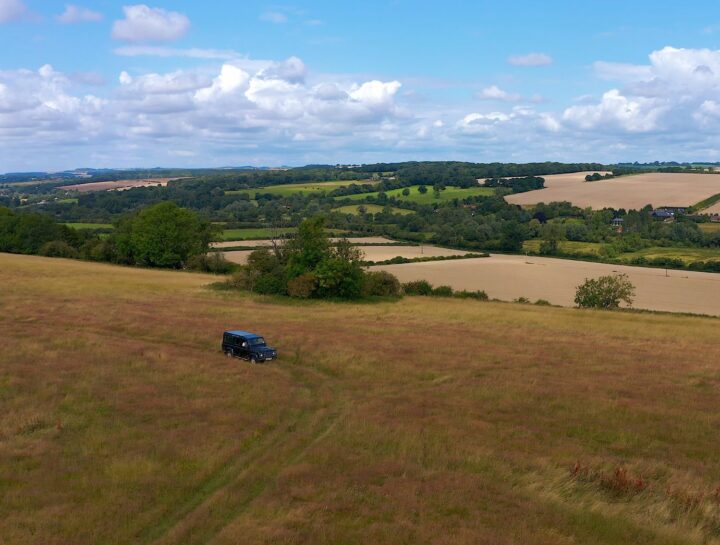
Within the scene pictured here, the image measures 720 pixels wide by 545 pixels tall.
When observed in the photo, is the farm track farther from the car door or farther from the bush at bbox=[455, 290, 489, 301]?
the bush at bbox=[455, 290, 489, 301]

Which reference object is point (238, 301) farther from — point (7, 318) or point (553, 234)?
point (553, 234)

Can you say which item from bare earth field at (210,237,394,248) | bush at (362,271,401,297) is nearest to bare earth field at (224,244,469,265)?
bare earth field at (210,237,394,248)

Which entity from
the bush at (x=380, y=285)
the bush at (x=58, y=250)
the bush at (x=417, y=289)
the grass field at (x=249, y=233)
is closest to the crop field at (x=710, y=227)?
the grass field at (x=249, y=233)

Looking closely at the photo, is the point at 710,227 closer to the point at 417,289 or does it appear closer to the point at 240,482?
the point at 417,289

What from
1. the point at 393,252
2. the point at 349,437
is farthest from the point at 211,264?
the point at 349,437

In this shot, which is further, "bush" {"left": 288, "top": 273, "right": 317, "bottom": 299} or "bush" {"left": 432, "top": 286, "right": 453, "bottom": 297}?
"bush" {"left": 432, "top": 286, "right": 453, "bottom": 297}
